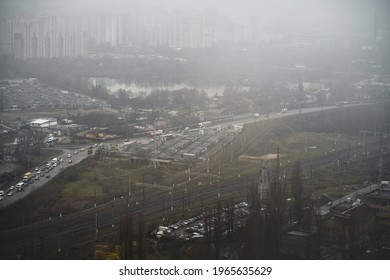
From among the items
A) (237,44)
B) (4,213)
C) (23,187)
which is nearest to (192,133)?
(23,187)

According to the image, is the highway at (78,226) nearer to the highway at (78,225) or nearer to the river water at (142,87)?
the highway at (78,225)

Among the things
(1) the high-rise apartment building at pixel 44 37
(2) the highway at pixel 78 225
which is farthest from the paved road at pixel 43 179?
(1) the high-rise apartment building at pixel 44 37

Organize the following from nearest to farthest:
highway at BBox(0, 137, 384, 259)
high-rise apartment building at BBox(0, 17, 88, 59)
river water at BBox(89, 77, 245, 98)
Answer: highway at BBox(0, 137, 384, 259)
high-rise apartment building at BBox(0, 17, 88, 59)
river water at BBox(89, 77, 245, 98)

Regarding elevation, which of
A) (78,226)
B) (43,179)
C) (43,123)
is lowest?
(78,226)

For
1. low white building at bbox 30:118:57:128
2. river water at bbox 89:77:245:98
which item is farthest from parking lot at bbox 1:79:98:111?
river water at bbox 89:77:245:98

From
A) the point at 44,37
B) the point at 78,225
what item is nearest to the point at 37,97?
the point at 44,37

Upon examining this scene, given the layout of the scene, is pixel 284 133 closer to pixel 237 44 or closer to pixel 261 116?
pixel 261 116

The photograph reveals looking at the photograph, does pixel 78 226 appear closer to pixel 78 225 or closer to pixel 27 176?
pixel 78 225

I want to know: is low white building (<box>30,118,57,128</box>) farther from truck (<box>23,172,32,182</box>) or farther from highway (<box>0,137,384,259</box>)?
highway (<box>0,137,384,259</box>)
